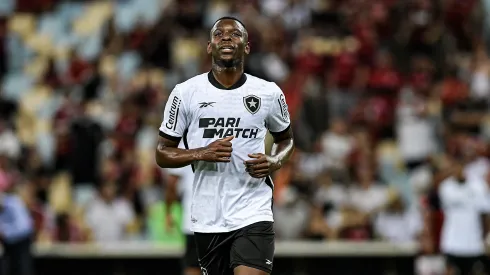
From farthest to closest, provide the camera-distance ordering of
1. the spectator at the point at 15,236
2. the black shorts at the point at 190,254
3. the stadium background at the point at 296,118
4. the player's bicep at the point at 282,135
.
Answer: the stadium background at the point at 296,118 → the spectator at the point at 15,236 → the black shorts at the point at 190,254 → the player's bicep at the point at 282,135

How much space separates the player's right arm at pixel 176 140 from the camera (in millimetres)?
6457

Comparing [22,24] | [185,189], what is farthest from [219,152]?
[22,24]

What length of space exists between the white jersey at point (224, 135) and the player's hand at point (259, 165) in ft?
0.35

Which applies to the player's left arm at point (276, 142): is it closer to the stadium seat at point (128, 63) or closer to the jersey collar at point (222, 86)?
the jersey collar at point (222, 86)

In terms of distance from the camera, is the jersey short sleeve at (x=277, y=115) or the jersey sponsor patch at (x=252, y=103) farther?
the jersey short sleeve at (x=277, y=115)

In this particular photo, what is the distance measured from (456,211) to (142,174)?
15.6ft

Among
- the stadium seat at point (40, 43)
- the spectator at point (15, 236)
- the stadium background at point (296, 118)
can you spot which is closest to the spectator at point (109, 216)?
the stadium background at point (296, 118)

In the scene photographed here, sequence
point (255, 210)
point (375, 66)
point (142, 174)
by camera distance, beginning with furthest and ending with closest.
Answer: point (375, 66), point (142, 174), point (255, 210)

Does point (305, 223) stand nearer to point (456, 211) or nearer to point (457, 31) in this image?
point (456, 211)

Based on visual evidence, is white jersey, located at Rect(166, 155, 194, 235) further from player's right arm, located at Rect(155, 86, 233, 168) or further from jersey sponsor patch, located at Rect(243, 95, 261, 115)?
jersey sponsor patch, located at Rect(243, 95, 261, 115)

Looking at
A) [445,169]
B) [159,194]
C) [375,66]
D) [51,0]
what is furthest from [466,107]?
[51,0]

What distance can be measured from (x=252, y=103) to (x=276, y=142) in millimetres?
501

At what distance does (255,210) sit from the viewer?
655cm

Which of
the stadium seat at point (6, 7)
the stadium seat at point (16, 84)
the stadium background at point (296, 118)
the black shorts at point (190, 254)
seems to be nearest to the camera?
the black shorts at point (190, 254)
